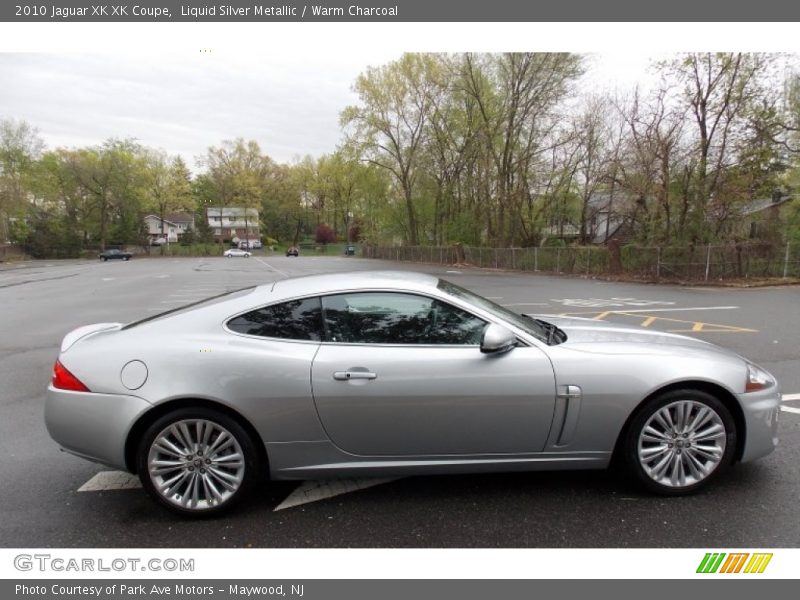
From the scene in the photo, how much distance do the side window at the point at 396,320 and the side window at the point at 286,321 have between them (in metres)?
0.08

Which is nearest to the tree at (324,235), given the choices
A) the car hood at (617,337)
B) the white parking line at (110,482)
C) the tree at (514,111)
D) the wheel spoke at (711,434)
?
the tree at (514,111)

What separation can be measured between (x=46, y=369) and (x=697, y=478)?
290 inches

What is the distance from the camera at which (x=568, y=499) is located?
2.93 metres

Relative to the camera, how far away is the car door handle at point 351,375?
2.71 m

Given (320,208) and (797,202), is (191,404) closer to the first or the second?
(797,202)

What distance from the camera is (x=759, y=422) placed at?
2930 millimetres

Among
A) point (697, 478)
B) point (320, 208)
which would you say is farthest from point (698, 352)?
point (320, 208)

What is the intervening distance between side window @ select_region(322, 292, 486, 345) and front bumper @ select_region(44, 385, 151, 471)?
1.22 meters

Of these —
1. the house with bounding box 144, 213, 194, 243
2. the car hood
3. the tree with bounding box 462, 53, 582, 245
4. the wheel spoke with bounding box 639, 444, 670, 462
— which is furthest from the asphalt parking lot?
the house with bounding box 144, 213, 194, 243

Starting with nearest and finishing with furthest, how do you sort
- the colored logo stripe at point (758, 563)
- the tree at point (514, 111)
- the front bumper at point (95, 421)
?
the colored logo stripe at point (758, 563)
the front bumper at point (95, 421)
the tree at point (514, 111)

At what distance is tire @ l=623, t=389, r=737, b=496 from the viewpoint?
2.88 m

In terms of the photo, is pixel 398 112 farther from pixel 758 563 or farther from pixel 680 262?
pixel 758 563

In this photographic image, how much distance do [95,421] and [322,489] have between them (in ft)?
4.75

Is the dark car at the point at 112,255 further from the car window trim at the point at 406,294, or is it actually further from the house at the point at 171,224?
the car window trim at the point at 406,294
